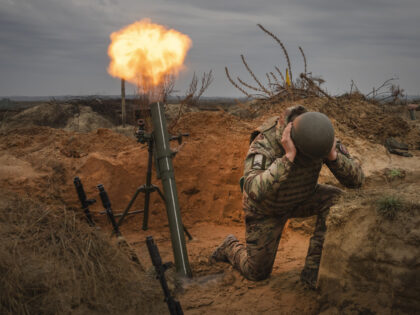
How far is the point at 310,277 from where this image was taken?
3283mm

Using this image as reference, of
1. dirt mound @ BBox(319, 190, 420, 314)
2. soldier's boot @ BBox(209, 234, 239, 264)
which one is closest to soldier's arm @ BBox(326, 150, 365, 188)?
dirt mound @ BBox(319, 190, 420, 314)

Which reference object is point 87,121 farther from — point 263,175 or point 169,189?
point 263,175

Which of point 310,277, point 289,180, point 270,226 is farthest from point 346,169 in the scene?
point 310,277

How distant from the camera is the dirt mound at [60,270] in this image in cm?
201

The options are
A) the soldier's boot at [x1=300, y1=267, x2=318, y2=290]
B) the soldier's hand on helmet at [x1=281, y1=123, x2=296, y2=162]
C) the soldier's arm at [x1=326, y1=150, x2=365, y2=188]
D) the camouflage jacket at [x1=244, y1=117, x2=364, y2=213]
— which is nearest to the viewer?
the soldier's hand on helmet at [x1=281, y1=123, x2=296, y2=162]

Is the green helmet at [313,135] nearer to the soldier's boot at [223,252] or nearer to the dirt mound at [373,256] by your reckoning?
the dirt mound at [373,256]

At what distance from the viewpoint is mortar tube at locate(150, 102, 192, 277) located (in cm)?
380

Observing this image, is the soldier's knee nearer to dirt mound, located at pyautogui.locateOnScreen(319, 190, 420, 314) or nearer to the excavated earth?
the excavated earth

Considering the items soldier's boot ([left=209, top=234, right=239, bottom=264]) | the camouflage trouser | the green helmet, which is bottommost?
soldier's boot ([left=209, top=234, right=239, bottom=264])

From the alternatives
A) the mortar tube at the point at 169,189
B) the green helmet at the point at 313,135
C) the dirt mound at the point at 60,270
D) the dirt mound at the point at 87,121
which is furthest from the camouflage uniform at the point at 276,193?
the dirt mound at the point at 87,121

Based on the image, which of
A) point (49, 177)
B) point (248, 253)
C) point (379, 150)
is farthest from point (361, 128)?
point (49, 177)

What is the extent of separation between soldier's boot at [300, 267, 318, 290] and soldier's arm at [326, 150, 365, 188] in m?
0.83

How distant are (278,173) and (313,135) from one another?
41cm

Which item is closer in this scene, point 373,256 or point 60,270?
point 60,270
